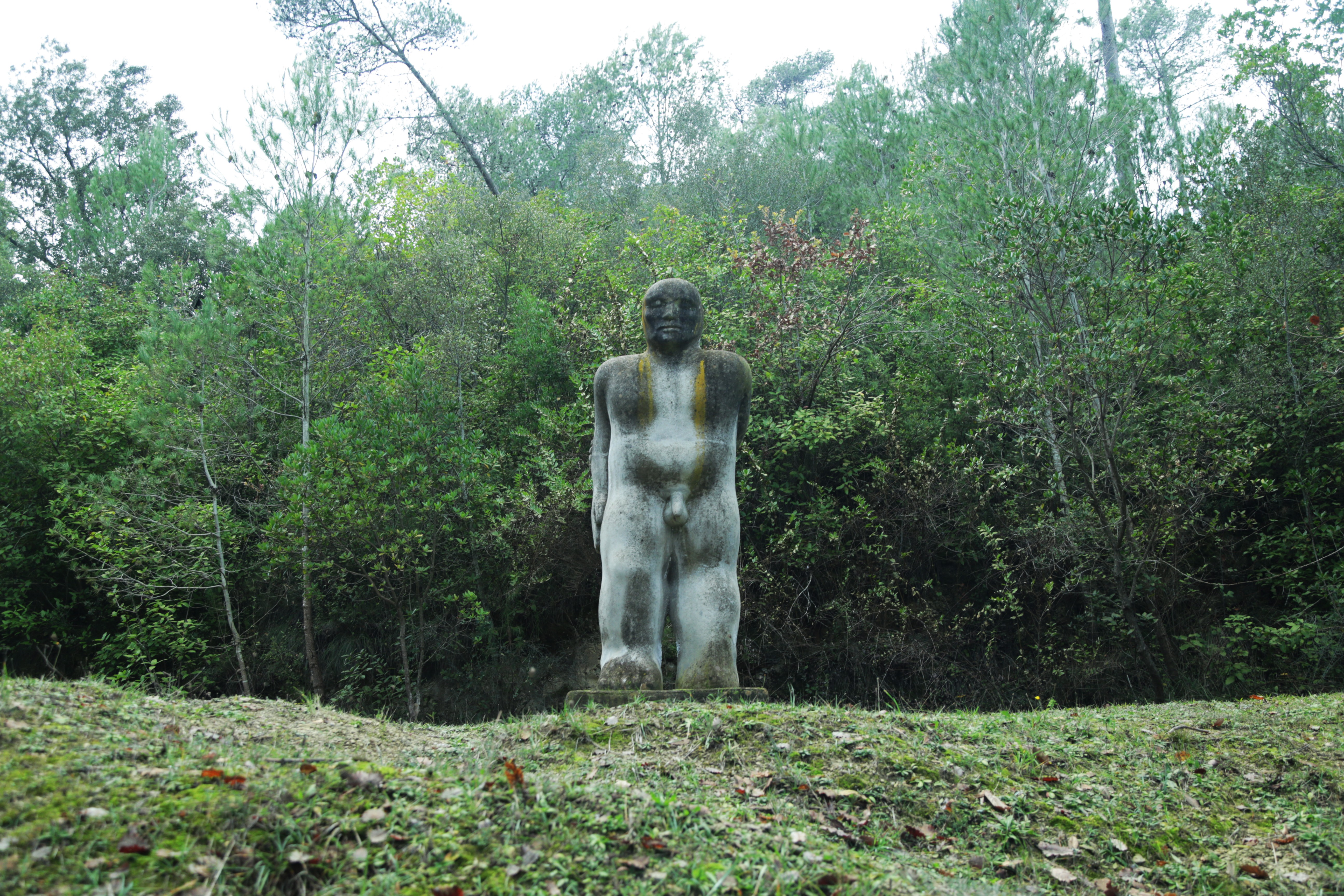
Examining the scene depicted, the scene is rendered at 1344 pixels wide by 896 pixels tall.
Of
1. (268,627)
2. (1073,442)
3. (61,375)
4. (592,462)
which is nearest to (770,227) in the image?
(1073,442)

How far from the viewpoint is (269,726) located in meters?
4.72

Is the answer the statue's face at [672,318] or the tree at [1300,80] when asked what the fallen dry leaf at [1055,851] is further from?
the tree at [1300,80]

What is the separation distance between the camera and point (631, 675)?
5.59m

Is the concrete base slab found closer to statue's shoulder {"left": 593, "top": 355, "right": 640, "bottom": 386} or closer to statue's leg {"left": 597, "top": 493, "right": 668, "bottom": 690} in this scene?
statue's leg {"left": 597, "top": 493, "right": 668, "bottom": 690}

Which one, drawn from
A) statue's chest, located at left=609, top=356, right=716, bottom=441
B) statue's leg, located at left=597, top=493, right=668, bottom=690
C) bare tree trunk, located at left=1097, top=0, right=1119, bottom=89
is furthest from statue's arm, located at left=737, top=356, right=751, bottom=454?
bare tree trunk, located at left=1097, top=0, right=1119, bottom=89

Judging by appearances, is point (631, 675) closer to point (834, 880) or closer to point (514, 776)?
point (514, 776)

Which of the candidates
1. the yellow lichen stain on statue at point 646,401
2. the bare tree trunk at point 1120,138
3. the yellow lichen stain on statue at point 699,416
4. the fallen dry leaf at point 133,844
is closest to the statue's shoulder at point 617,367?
the yellow lichen stain on statue at point 646,401

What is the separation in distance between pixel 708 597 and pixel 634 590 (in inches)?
18.8

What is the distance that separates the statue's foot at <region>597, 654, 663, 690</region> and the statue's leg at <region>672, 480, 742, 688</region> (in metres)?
0.18

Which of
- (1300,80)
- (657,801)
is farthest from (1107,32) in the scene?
(657,801)

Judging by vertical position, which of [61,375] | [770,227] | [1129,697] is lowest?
[1129,697]

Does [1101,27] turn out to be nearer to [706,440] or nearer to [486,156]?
[486,156]

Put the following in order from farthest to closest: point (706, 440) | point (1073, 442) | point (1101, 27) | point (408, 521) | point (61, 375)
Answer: point (1101, 27), point (61, 375), point (408, 521), point (1073, 442), point (706, 440)

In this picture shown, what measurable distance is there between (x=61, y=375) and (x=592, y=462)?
12.0 m
